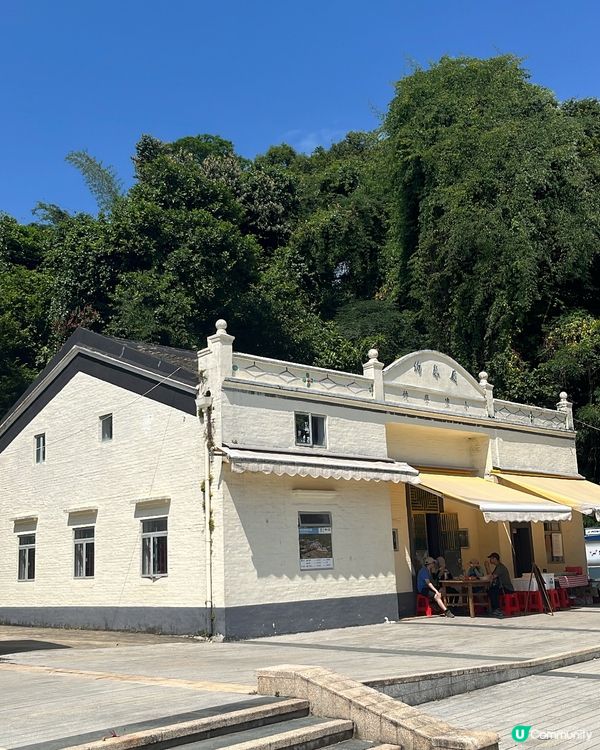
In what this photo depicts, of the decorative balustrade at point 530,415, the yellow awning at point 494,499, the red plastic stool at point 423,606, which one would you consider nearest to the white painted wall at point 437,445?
the yellow awning at point 494,499

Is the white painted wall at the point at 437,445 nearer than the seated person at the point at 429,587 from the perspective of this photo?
No

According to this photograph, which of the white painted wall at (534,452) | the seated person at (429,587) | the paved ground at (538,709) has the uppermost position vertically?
the white painted wall at (534,452)

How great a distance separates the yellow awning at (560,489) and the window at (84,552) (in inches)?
433

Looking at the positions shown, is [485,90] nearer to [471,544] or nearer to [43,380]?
[471,544]

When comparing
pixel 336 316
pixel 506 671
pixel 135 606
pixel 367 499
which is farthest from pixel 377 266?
pixel 506 671

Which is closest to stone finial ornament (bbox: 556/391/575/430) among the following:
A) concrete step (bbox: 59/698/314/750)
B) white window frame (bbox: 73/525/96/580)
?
white window frame (bbox: 73/525/96/580)

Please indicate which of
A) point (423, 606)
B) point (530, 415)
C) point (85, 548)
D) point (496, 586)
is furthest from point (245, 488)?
point (530, 415)

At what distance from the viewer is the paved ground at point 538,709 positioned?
7.82 meters

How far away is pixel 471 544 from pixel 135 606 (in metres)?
10.0

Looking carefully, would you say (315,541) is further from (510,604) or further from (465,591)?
(510,604)

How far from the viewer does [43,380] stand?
22484 mm

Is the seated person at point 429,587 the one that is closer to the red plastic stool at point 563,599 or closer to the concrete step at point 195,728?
the red plastic stool at point 563,599

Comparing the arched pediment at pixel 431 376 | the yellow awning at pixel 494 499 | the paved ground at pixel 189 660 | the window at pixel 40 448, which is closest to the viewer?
the paved ground at pixel 189 660

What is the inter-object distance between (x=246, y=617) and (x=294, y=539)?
2.02 meters
